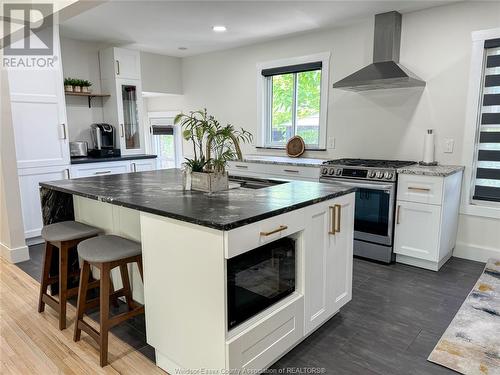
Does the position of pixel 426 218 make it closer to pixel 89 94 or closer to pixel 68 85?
pixel 89 94

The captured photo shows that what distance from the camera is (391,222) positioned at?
3.27 metres

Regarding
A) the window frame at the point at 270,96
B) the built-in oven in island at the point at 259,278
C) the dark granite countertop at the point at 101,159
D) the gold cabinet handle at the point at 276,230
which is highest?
the window frame at the point at 270,96

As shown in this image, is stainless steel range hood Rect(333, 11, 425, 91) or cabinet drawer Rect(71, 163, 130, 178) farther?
cabinet drawer Rect(71, 163, 130, 178)

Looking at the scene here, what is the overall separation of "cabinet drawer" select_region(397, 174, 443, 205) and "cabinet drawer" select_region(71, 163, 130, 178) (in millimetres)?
3443

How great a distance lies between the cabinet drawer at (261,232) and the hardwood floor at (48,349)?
0.93 m

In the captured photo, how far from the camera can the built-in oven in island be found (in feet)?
5.16

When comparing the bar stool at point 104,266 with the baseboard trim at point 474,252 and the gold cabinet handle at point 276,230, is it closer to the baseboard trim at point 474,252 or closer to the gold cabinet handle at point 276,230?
the gold cabinet handle at point 276,230

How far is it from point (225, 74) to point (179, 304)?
4.38 metres

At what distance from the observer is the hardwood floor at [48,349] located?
191 cm

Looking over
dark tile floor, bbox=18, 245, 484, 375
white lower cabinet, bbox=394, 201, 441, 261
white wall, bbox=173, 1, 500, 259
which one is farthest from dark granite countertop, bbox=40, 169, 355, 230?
white wall, bbox=173, 1, 500, 259

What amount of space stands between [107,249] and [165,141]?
5.35 metres

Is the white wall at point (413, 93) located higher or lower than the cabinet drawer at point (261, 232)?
higher

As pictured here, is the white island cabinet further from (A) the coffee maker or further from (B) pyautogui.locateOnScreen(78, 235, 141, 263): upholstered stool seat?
(A) the coffee maker

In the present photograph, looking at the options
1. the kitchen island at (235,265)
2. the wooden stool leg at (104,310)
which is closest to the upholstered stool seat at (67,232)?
the kitchen island at (235,265)
